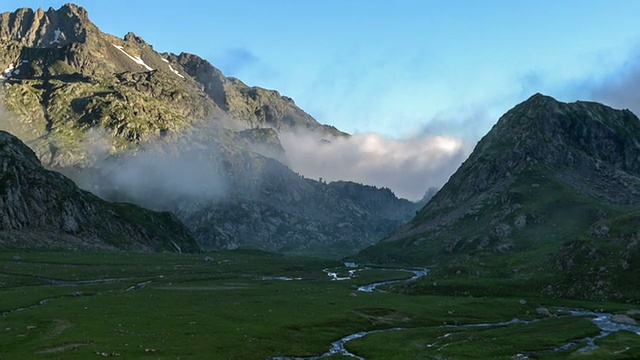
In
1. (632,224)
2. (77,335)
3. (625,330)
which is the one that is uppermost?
(632,224)

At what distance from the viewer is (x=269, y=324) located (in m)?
91.6

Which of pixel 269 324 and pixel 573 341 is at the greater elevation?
pixel 269 324

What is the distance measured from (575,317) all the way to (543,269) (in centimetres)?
5600

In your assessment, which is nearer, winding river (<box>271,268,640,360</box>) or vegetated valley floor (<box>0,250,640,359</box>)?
vegetated valley floor (<box>0,250,640,359</box>)

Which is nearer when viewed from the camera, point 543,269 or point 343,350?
point 343,350

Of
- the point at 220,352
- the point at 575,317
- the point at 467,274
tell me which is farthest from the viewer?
the point at 467,274

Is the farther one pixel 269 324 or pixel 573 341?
pixel 269 324

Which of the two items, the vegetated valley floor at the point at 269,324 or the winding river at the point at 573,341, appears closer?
the vegetated valley floor at the point at 269,324

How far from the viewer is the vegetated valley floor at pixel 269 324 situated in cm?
7125

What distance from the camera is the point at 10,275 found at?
486 ft

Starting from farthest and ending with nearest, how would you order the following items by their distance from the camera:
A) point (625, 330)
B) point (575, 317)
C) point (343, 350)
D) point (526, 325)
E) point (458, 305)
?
1. point (458, 305)
2. point (575, 317)
3. point (526, 325)
4. point (625, 330)
5. point (343, 350)

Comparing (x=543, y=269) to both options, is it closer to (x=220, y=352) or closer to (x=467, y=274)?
(x=467, y=274)

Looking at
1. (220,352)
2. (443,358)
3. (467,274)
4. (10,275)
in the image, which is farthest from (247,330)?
(467,274)

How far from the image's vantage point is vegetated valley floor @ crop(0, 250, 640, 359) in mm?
71250
